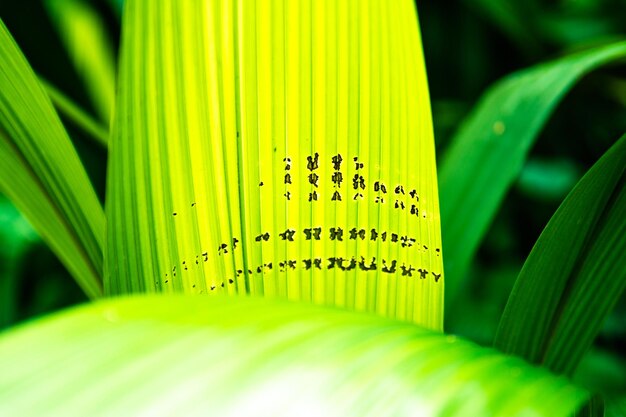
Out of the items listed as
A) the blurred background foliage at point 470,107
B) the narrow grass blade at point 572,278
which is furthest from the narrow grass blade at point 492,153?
the blurred background foliage at point 470,107

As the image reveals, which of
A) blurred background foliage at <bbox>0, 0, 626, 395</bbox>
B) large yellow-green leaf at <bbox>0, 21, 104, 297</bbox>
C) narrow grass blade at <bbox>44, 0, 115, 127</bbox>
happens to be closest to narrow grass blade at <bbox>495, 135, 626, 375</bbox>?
large yellow-green leaf at <bbox>0, 21, 104, 297</bbox>

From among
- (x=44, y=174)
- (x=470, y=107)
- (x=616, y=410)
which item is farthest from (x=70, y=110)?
(x=470, y=107)

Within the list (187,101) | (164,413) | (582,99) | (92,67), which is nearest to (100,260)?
(187,101)

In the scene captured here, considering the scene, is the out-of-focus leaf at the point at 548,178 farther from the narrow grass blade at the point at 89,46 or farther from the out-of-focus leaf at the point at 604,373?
the narrow grass blade at the point at 89,46

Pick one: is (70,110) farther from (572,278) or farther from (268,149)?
(572,278)

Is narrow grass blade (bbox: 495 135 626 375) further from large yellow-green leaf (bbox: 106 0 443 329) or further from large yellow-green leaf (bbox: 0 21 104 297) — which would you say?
large yellow-green leaf (bbox: 0 21 104 297)

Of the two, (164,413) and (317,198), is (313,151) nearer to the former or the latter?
(317,198)
